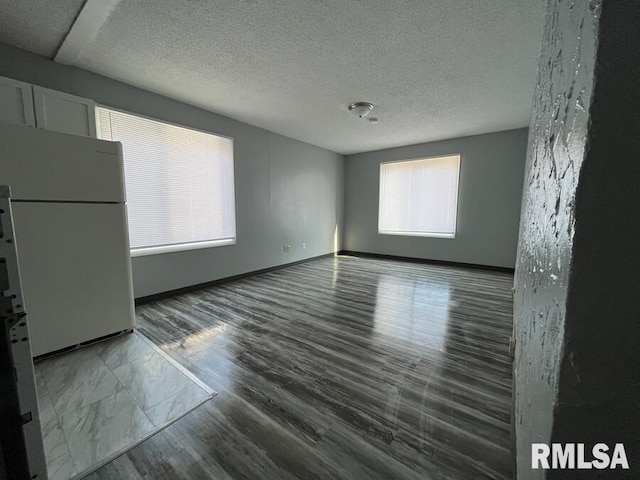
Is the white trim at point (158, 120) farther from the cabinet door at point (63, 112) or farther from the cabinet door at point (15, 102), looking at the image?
the cabinet door at point (15, 102)

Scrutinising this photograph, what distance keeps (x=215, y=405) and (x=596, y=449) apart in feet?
5.60

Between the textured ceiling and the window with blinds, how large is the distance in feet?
2.06

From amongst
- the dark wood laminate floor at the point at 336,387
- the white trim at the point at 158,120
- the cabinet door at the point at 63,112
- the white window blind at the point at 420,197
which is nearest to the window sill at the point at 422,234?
the white window blind at the point at 420,197

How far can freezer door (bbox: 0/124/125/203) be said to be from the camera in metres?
1.78

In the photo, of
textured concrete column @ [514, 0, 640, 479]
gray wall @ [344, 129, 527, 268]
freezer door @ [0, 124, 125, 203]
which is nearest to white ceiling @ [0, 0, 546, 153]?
freezer door @ [0, 124, 125, 203]

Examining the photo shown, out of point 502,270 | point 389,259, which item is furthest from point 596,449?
point 389,259

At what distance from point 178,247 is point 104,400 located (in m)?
2.13

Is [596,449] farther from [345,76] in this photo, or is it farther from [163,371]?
[345,76]

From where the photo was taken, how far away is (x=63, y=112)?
2260mm

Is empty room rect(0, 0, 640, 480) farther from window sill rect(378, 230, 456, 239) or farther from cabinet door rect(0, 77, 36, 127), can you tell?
window sill rect(378, 230, 456, 239)

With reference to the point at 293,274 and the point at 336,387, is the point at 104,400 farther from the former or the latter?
the point at 293,274

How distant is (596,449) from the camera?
314mm

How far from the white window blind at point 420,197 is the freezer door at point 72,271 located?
16.2ft

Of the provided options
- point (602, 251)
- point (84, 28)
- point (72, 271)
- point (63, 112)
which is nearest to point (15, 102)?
point (63, 112)
